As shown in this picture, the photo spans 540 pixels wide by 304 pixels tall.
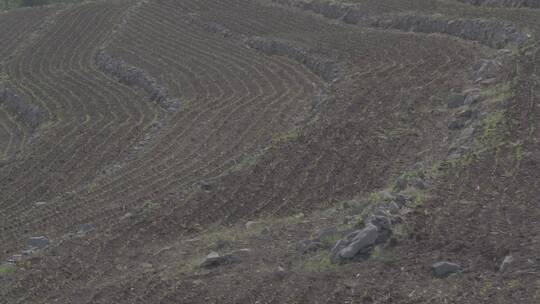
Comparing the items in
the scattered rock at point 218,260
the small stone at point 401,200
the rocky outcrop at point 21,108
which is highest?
the small stone at point 401,200

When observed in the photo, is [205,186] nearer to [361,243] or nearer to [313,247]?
[313,247]

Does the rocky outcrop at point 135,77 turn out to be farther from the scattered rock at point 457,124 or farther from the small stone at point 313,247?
the small stone at point 313,247

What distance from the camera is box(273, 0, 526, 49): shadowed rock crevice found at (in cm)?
3834

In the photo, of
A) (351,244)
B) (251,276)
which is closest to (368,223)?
(351,244)

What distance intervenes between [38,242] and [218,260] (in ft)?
25.2

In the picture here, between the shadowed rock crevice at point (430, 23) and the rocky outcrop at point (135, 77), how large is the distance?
14531mm

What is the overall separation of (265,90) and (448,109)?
1339 centimetres

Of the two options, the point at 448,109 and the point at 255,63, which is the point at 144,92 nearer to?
the point at 255,63

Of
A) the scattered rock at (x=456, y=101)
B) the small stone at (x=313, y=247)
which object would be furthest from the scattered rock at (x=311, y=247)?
the scattered rock at (x=456, y=101)

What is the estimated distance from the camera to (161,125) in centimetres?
3731

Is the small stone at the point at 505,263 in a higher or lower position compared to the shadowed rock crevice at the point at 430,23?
higher

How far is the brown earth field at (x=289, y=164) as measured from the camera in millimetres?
16328

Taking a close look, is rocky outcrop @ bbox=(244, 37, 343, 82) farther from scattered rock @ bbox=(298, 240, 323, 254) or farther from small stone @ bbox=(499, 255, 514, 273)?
small stone @ bbox=(499, 255, 514, 273)

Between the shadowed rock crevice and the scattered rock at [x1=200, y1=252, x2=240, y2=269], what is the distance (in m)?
21.7
